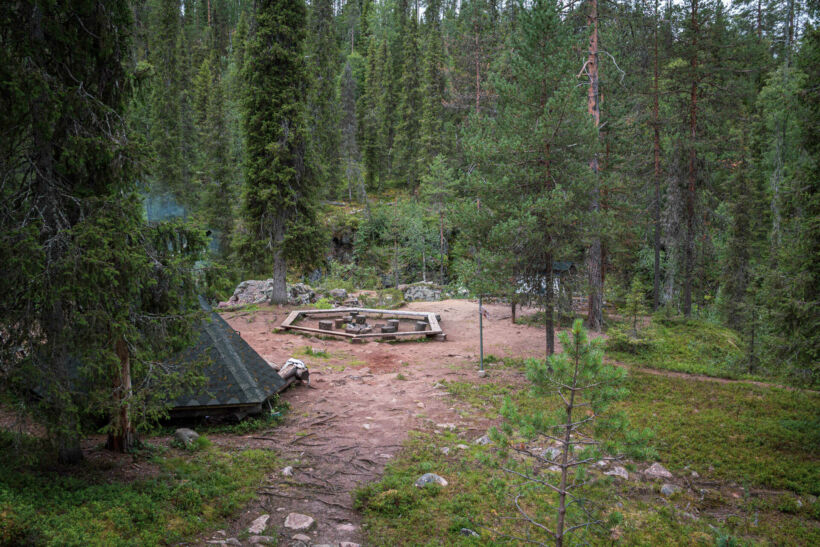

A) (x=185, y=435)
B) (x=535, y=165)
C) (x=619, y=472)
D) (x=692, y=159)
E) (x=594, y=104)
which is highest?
(x=594, y=104)

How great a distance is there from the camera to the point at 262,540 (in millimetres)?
4785

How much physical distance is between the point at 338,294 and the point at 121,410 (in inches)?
699

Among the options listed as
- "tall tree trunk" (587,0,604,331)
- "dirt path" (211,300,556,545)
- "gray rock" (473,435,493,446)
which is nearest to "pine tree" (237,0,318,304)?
"dirt path" (211,300,556,545)

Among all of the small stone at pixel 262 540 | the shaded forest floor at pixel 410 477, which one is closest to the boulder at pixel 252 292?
the shaded forest floor at pixel 410 477

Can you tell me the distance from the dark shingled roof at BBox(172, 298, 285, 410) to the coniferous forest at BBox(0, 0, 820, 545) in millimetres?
898

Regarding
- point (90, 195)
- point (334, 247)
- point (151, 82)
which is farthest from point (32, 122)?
point (334, 247)

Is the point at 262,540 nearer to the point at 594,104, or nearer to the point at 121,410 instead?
the point at 121,410

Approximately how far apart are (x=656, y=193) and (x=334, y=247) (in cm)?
2287

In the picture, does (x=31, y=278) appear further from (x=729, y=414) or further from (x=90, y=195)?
(x=729, y=414)

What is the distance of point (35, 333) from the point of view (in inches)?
176

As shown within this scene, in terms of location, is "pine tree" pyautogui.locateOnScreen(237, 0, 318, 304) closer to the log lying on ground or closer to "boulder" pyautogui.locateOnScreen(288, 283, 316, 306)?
"boulder" pyautogui.locateOnScreen(288, 283, 316, 306)

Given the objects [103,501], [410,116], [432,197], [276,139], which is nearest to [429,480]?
[103,501]

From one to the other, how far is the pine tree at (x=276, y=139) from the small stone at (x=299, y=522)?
46.2ft

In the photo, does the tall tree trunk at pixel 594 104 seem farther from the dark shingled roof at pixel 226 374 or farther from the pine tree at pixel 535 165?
the dark shingled roof at pixel 226 374
